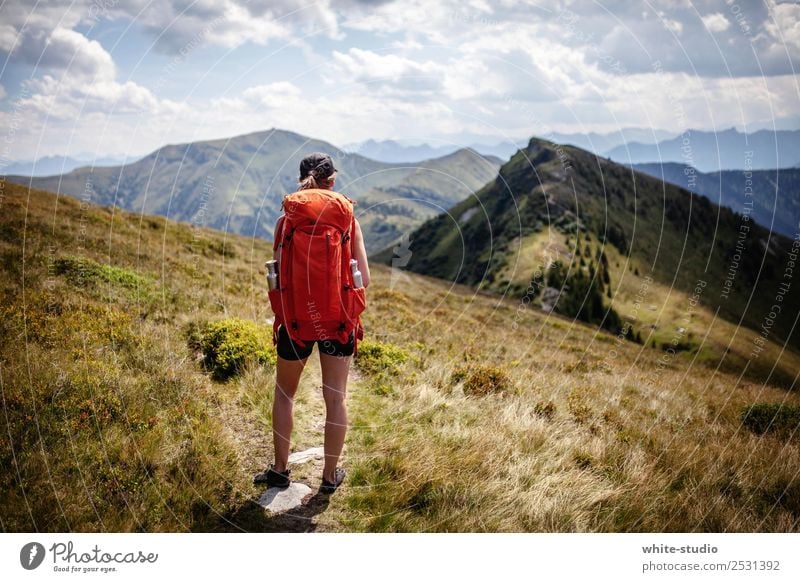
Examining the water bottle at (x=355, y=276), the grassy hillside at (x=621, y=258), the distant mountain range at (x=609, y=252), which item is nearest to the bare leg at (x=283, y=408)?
the water bottle at (x=355, y=276)

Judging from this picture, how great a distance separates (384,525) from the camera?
4.37 m

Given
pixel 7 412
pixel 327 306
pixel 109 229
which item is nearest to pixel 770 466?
pixel 327 306

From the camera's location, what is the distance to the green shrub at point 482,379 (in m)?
7.41

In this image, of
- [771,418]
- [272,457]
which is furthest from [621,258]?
[272,457]

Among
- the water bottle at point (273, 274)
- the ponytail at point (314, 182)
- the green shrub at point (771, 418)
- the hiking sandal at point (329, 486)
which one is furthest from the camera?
the green shrub at point (771, 418)

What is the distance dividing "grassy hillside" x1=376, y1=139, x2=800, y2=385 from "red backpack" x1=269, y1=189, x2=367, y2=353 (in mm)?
85289

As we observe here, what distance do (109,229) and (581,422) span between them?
58.4 feet

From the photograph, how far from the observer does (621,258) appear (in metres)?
134

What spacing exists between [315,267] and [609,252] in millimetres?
143272

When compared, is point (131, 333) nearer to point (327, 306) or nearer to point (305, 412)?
point (305, 412)

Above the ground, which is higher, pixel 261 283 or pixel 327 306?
pixel 327 306

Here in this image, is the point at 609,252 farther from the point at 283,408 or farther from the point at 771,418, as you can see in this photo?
the point at 283,408

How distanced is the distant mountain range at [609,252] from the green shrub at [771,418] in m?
84.4

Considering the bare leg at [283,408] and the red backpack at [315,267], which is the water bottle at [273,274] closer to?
the red backpack at [315,267]
